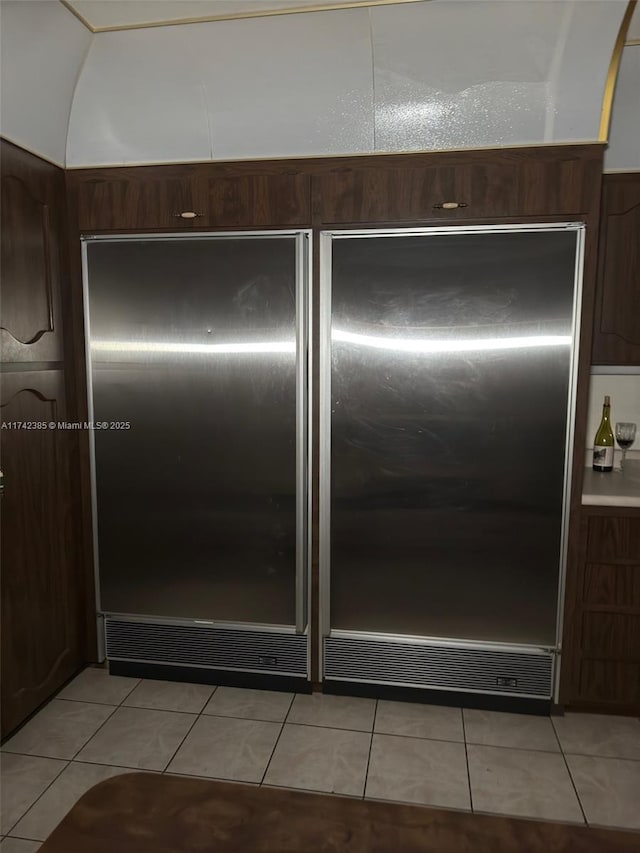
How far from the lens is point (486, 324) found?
234 cm

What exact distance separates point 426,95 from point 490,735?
2.40 metres

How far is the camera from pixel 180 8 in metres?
2.20

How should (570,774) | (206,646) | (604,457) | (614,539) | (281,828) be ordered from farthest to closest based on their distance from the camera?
1. (604,457)
2. (206,646)
3. (614,539)
4. (570,774)
5. (281,828)

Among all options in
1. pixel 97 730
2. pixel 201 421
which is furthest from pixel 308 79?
pixel 97 730

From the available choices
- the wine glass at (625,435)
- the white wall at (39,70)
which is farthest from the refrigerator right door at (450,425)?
the white wall at (39,70)

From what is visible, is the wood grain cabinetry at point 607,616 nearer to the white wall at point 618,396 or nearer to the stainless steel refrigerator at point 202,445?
the white wall at point 618,396

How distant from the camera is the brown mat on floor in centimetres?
106

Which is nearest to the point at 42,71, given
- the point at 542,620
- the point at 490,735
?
the point at 542,620

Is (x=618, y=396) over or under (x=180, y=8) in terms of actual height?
under

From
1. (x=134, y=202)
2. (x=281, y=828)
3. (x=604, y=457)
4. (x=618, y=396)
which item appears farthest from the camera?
(x=618, y=396)

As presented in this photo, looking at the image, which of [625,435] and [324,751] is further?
[625,435]

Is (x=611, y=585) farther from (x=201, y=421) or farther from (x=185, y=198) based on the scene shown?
(x=185, y=198)

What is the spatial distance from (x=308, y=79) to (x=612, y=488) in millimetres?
1951

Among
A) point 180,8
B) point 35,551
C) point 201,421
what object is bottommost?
point 35,551
